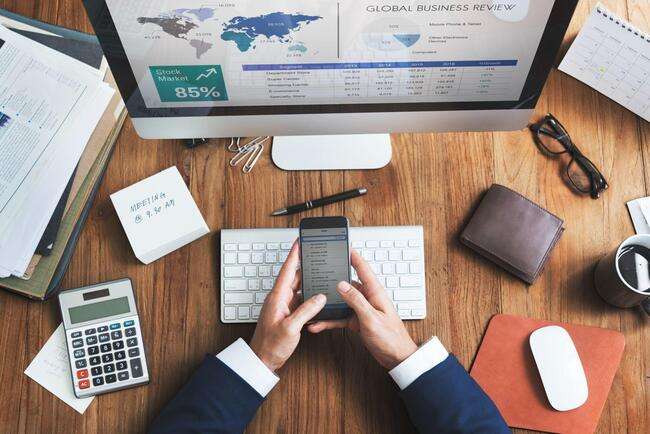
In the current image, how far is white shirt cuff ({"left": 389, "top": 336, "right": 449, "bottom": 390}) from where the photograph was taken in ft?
2.84

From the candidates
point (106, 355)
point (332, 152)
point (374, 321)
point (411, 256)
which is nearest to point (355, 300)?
point (374, 321)

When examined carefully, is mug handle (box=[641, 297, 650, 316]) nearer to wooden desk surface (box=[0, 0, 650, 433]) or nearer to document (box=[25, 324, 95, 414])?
wooden desk surface (box=[0, 0, 650, 433])

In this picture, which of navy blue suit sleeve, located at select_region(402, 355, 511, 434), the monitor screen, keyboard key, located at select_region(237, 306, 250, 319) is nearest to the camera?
the monitor screen

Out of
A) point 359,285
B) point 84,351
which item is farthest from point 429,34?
point 84,351

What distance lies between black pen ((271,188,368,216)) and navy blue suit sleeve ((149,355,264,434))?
0.28m

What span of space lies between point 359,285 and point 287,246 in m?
0.14

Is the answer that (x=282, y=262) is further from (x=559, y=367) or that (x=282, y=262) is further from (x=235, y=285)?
(x=559, y=367)

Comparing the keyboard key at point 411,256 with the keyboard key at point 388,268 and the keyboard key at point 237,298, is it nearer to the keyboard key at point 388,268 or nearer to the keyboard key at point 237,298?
the keyboard key at point 388,268

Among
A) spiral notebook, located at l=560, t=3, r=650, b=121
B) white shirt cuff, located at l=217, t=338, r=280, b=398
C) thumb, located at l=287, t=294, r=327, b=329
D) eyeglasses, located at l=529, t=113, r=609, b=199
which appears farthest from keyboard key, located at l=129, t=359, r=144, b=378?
spiral notebook, located at l=560, t=3, r=650, b=121

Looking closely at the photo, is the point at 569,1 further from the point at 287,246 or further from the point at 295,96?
the point at 287,246

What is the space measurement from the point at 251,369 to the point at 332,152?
40 centimetres

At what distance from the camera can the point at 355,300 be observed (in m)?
0.85

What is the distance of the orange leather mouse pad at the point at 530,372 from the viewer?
90 cm

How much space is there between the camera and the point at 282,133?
929 mm
